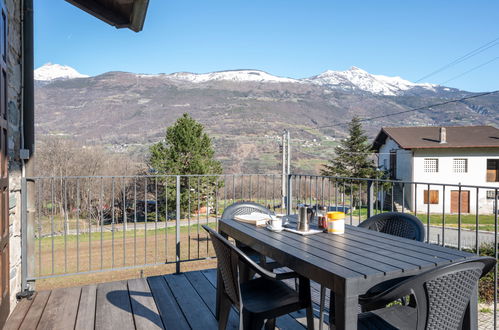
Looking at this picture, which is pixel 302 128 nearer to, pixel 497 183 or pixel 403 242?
pixel 497 183

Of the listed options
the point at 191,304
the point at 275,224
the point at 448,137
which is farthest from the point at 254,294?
the point at 448,137

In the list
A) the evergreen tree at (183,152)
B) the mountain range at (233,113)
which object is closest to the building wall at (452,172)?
the mountain range at (233,113)

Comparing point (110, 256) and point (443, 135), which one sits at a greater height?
point (443, 135)

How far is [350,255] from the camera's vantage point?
1570mm

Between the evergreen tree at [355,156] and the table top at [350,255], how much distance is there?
93.9 feet

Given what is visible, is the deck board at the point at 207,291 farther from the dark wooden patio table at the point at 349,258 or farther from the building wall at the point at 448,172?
the building wall at the point at 448,172

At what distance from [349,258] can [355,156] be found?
30.0m

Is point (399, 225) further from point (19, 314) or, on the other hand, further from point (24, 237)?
point (24, 237)

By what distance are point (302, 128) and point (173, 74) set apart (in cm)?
4734

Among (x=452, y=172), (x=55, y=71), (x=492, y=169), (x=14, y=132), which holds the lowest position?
(x=452, y=172)

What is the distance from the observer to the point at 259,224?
7.32ft

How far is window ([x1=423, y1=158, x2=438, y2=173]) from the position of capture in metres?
25.1

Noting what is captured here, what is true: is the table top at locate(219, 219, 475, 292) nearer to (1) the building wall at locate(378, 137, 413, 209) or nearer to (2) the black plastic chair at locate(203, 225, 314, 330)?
(2) the black plastic chair at locate(203, 225, 314, 330)

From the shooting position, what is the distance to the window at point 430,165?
82.2 feet
